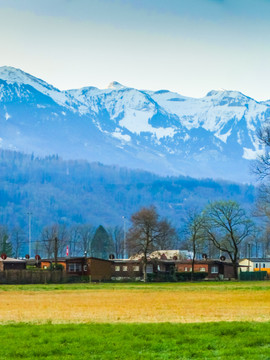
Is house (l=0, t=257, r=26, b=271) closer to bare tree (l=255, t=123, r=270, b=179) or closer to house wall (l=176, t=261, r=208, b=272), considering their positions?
house wall (l=176, t=261, r=208, b=272)

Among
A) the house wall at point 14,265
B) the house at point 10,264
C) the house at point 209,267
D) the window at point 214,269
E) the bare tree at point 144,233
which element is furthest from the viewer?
the window at point 214,269

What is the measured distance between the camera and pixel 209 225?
125 m

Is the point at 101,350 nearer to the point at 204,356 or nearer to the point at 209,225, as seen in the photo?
the point at 204,356

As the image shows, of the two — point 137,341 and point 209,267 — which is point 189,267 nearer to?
point 209,267

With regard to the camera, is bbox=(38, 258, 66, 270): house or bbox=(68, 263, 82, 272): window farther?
bbox=(68, 263, 82, 272): window

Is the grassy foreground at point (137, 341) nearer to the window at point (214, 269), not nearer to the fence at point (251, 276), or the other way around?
the fence at point (251, 276)

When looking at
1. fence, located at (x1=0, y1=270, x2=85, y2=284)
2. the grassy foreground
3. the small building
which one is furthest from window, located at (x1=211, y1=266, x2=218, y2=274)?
the grassy foreground

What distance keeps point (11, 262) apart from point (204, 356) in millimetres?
117262

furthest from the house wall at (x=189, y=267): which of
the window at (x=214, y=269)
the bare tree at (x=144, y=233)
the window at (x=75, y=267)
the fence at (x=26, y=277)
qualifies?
the fence at (x=26, y=277)

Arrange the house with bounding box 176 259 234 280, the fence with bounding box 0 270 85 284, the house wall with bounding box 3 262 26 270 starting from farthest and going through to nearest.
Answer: the house with bounding box 176 259 234 280
the house wall with bounding box 3 262 26 270
the fence with bounding box 0 270 85 284

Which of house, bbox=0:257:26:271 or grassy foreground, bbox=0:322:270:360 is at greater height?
house, bbox=0:257:26:271

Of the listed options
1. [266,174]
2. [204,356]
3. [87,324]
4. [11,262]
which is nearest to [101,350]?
[204,356]

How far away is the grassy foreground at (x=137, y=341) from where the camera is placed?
2195 cm

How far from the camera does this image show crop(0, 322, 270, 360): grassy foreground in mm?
21953
